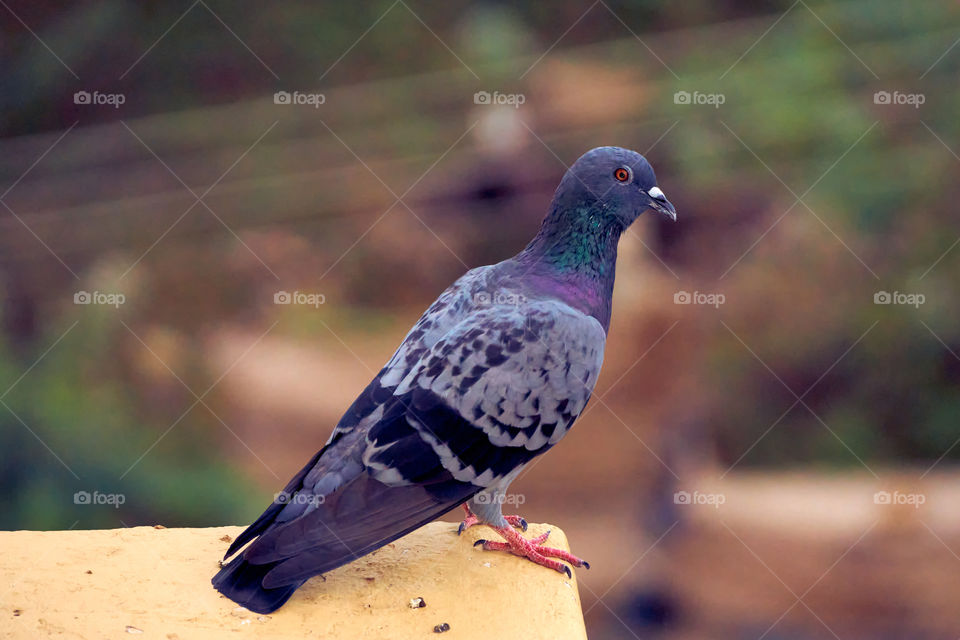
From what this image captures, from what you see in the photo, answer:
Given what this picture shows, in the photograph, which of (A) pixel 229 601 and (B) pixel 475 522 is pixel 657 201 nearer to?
(B) pixel 475 522

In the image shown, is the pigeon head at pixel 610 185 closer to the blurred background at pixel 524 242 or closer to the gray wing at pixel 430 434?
the gray wing at pixel 430 434

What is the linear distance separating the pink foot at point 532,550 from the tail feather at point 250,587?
782 millimetres

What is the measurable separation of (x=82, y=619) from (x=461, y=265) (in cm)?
481

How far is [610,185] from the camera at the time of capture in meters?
3.42

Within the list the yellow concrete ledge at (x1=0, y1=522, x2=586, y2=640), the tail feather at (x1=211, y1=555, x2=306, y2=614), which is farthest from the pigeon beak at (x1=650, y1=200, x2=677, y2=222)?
the tail feather at (x1=211, y1=555, x2=306, y2=614)

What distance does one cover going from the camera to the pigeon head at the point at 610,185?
134 inches

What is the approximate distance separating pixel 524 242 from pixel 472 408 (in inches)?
158

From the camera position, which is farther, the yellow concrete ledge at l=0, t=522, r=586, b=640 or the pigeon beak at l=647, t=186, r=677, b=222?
the pigeon beak at l=647, t=186, r=677, b=222

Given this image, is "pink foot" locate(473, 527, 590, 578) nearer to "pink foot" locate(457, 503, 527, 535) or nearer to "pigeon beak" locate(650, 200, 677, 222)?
"pink foot" locate(457, 503, 527, 535)

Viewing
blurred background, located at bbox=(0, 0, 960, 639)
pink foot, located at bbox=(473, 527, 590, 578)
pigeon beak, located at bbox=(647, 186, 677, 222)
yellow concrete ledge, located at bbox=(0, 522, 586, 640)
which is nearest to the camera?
yellow concrete ledge, located at bbox=(0, 522, 586, 640)

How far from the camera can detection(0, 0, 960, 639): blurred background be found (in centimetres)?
536

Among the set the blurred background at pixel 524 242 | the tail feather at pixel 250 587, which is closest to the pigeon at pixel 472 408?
the tail feather at pixel 250 587

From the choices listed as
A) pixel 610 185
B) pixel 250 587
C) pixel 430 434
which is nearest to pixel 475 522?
pixel 430 434

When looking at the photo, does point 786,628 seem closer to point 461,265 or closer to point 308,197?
point 461,265
